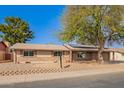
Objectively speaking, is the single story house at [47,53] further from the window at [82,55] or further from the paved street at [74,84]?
the paved street at [74,84]

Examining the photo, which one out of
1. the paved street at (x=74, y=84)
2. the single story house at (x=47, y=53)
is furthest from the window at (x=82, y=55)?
the paved street at (x=74, y=84)

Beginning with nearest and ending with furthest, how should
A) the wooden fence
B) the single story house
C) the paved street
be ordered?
the paved street, the single story house, the wooden fence

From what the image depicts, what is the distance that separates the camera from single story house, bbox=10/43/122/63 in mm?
36356

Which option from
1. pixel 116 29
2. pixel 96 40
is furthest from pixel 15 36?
pixel 116 29

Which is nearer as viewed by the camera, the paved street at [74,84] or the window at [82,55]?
the paved street at [74,84]

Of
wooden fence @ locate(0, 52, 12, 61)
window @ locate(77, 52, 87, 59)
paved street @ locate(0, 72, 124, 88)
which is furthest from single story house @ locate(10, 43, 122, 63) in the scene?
paved street @ locate(0, 72, 124, 88)

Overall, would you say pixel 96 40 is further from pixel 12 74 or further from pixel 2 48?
pixel 2 48

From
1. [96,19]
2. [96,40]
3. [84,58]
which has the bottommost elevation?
[84,58]

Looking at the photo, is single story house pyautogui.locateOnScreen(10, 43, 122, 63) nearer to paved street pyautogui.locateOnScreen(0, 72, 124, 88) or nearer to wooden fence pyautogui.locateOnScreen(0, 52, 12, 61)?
wooden fence pyautogui.locateOnScreen(0, 52, 12, 61)

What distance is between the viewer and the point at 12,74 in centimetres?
1870

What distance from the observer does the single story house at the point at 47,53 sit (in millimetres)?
36356

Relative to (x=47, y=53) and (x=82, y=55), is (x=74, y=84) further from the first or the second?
(x=82, y=55)

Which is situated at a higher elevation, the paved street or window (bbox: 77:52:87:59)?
window (bbox: 77:52:87:59)

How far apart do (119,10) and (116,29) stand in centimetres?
261
